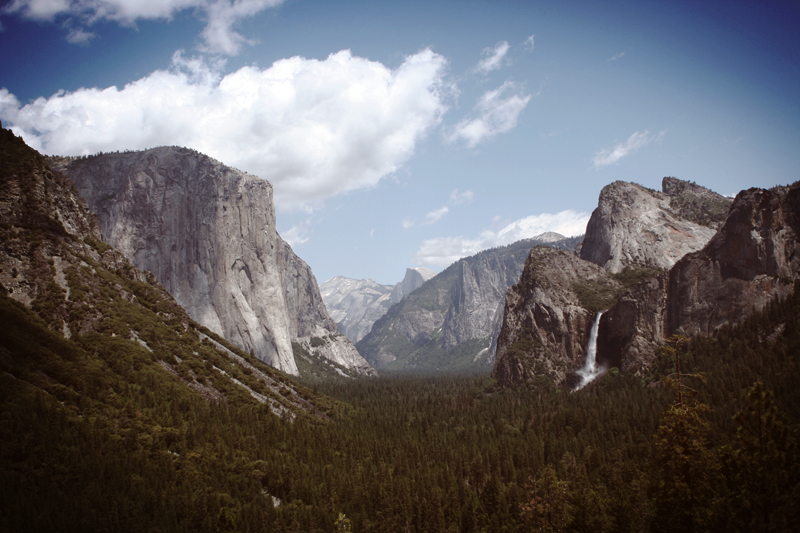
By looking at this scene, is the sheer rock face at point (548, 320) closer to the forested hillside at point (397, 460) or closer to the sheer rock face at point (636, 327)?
the sheer rock face at point (636, 327)

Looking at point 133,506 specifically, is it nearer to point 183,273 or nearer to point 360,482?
point 360,482

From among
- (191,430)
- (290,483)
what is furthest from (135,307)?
(290,483)

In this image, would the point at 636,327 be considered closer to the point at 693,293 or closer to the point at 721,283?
the point at 693,293

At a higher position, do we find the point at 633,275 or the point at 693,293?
the point at 633,275

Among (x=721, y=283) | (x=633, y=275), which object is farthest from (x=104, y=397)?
(x=633, y=275)

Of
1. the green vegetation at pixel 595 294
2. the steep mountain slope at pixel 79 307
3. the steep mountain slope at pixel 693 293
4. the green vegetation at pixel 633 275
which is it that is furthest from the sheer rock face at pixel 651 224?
the steep mountain slope at pixel 79 307

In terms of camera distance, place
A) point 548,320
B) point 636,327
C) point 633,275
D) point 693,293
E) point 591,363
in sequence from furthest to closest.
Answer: point 633,275
point 548,320
point 591,363
point 636,327
point 693,293
